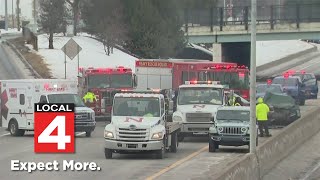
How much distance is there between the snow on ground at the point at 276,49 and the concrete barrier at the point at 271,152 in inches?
2520

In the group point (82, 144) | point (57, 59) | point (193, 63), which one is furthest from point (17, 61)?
point (82, 144)

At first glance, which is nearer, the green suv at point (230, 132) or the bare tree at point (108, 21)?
the green suv at point (230, 132)

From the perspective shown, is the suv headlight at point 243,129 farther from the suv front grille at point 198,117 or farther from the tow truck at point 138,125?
the suv front grille at point 198,117

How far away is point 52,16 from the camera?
70.9 m

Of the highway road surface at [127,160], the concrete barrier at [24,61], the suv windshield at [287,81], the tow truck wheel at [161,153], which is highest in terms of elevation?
the concrete barrier at [24,61]

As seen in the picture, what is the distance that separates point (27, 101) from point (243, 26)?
50123mm

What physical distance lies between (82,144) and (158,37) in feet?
132

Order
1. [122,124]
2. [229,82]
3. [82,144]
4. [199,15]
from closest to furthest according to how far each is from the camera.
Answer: [122,124]
[82,144]
[229,82]
[199,15]

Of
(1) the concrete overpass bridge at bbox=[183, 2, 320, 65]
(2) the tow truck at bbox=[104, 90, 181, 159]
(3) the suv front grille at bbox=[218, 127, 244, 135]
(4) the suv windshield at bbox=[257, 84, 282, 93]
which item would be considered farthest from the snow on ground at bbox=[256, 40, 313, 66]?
(2) the tow truck at bbox=[104, 90, 181, 159]

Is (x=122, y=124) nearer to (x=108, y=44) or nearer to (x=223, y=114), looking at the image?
(x=223, y=114)

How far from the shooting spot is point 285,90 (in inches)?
2007

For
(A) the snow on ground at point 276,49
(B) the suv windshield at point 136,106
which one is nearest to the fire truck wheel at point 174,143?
(B) the suv windshield at point 136,106

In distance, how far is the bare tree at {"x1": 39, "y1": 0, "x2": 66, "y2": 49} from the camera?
70312 millimetres

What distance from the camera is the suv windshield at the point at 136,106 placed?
25000 millimetres
